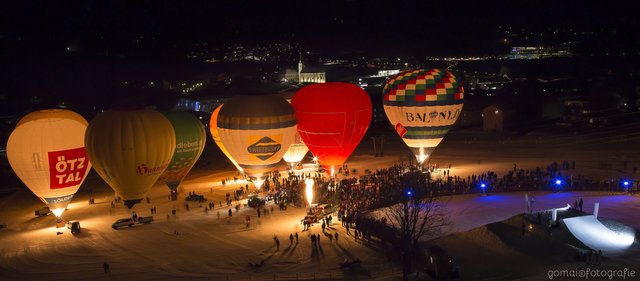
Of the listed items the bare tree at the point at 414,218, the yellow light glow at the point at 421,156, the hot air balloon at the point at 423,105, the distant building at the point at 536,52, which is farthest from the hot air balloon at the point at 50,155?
the distant building at the point at 536,52

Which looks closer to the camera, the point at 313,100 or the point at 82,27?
the point at 313,100

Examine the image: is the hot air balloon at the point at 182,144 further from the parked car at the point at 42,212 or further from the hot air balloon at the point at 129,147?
the parked car at the point at 42,212

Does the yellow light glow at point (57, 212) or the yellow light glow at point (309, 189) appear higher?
the yellow light glow at point (309, 189)

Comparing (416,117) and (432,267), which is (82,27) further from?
(432,267)

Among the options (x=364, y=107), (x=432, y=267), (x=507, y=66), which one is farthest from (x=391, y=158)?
(x=507, y=66)

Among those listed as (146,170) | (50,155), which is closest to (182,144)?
(146,170)
